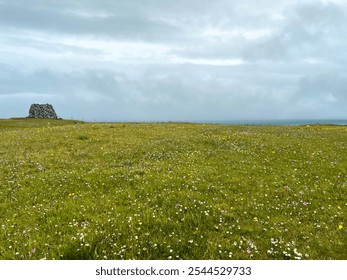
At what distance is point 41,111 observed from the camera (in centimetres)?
11688

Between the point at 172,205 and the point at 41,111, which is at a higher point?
the point at 41,111

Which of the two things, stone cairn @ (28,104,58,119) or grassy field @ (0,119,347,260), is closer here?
grassy field @ (0,119,347,260)

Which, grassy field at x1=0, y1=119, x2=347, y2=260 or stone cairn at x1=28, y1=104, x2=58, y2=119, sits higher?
stone cairn at x1=28, y1=104, x2=58, y2=119

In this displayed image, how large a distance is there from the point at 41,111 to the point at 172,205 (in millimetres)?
119662

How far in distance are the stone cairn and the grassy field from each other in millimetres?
104454

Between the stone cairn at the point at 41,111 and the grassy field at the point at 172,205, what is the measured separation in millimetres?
104454

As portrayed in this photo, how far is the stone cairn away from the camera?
4545 inches

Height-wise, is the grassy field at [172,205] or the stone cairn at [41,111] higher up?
the stone cairn at [41,111]

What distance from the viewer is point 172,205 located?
1107 centimetres

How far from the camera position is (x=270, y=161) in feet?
62.9

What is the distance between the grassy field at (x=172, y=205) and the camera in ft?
27.4

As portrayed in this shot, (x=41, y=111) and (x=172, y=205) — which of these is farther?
(x=41, y=111)

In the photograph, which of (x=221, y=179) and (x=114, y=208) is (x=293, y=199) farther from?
(x=114, y=208)

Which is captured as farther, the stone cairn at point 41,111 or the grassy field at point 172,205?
the stone cairn at point 41,111
